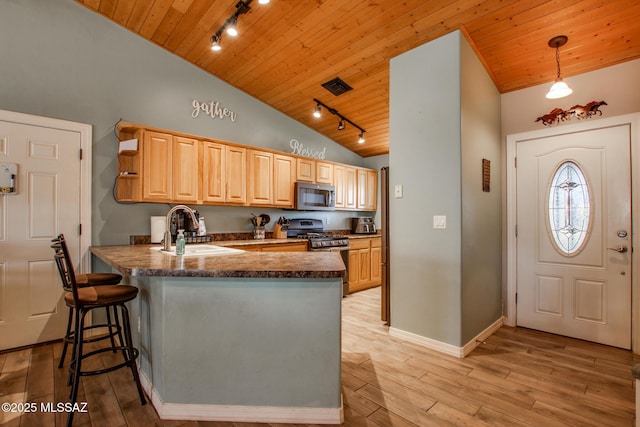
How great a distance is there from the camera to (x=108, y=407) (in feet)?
6.36

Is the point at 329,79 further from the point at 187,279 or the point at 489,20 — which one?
the point at 187,279

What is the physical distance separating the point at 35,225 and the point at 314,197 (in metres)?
3.33

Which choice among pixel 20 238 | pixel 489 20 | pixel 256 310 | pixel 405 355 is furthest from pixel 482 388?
pixel 20 238

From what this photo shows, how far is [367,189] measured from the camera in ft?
19.5

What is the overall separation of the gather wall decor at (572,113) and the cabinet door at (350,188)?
2885mm

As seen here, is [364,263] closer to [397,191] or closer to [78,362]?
[397,191]

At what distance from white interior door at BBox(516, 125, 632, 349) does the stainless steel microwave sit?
2.65m

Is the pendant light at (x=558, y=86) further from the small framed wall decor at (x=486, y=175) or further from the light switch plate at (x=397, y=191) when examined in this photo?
the light switch plate at (x=397, y=191)

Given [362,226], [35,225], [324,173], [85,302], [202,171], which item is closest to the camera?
[85,302]

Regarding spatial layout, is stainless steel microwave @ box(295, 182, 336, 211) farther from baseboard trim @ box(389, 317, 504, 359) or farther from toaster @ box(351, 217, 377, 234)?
baseboard trim @ box(389, 317, 504, 359)

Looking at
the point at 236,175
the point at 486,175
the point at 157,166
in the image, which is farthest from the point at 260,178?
the point at 486,175

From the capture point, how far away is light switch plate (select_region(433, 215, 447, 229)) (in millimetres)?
2805

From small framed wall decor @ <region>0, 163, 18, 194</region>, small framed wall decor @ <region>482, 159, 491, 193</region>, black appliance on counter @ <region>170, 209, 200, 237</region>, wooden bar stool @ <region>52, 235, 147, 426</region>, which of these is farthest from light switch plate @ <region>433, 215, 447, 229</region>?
small framed wall decor @ <region>0, 163, 18, 194</region>

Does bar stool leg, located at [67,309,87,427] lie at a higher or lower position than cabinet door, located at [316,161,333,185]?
lower
